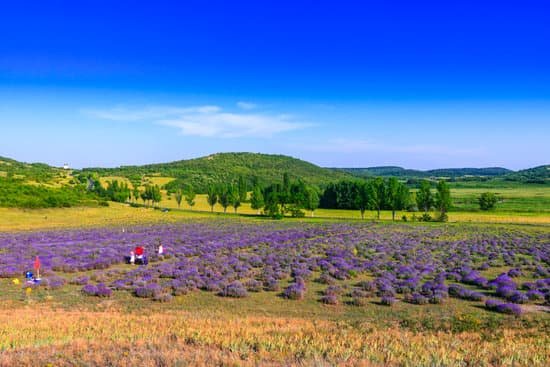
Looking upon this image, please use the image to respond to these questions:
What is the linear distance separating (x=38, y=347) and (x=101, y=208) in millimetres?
88109

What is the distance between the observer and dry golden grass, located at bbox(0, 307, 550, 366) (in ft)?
26.9

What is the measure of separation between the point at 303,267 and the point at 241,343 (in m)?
18.1

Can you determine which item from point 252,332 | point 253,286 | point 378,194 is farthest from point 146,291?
point 378,194

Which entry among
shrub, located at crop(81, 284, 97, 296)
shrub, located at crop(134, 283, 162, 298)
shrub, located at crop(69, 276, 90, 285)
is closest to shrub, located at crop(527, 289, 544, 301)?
shrub, located at crop(134, 283, 162, 298)

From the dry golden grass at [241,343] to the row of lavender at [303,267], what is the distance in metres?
5.81

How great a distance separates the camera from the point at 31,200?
78875 mm

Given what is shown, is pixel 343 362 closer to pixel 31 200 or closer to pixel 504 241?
pixel 504 241

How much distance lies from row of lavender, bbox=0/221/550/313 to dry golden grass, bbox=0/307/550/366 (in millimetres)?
5810

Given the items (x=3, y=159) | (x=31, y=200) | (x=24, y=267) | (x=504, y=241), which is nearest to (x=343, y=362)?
(x=24, y=267)

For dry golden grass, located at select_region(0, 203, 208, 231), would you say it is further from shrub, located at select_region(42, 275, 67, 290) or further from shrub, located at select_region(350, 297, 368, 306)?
shrub, located at select_region(350, 297, 368, 306)

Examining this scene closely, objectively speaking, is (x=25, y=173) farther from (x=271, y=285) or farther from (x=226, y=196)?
(x=271, y=285)

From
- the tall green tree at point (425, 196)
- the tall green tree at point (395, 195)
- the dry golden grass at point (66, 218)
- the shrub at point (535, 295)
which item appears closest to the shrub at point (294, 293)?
the shrub at point (535, 295)

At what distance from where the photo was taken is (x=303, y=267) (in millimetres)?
27422

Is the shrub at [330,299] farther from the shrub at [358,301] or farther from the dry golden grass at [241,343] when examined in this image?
the dry golden grass at [241,343]
